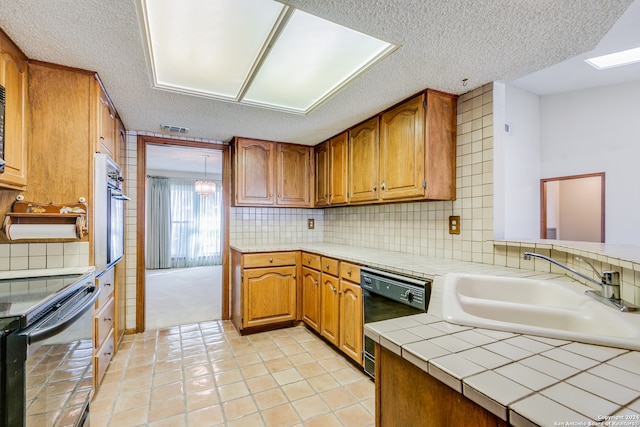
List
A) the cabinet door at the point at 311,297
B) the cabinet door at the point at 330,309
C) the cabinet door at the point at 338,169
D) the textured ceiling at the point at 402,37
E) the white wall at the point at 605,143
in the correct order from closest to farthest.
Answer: the textured ceiling at the point at 402,37, the cabinet door at the point at 330,309, the cabinet door at the point at 311,297, the cabinet door at the point at 338,169, the white wall at the point at 605,143

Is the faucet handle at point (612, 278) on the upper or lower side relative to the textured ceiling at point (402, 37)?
lower

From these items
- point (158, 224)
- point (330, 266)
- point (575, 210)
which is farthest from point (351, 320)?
point (158, 224)

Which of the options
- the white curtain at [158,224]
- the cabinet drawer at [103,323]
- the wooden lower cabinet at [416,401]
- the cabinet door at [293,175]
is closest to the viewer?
the wooden lower cabinet at [416,401]

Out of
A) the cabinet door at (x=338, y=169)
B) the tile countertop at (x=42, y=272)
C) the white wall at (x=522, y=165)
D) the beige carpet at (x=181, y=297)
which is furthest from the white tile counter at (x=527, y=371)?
the beige carpet at (x=181, y=297)

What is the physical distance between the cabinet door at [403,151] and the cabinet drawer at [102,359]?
91.8 inches

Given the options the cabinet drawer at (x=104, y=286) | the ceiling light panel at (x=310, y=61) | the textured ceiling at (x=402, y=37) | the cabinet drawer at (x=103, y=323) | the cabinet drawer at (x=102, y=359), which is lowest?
the cabinet drawer at (x=102, y=359)

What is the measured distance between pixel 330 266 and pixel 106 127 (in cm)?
202

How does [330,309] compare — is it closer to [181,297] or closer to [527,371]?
[527,371]

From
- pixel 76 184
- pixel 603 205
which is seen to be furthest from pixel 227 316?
pixel 603 205

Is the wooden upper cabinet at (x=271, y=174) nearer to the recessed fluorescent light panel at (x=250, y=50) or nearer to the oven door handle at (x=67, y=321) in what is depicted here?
the recessed fluorescent light panel at (x=250, y=50)

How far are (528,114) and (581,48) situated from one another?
8.22 ft

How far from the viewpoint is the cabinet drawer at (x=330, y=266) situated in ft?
8.27

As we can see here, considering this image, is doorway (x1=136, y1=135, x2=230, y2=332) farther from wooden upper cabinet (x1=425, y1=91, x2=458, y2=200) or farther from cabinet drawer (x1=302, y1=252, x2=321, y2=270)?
wooden upper cabinet (x1=425, y1=91, x2=458, y2=200)

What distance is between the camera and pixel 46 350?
1.10 meters
